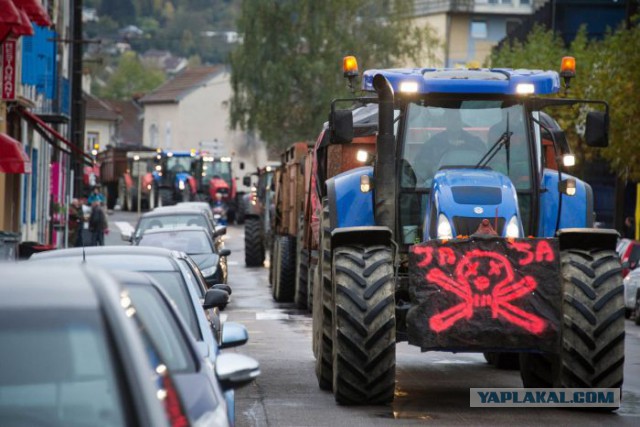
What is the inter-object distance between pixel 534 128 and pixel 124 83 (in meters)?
164

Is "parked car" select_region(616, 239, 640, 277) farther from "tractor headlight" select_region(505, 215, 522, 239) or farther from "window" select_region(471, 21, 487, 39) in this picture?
"window" select_region(471, 21, 487, 39)

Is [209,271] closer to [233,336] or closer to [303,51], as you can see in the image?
[233,336]

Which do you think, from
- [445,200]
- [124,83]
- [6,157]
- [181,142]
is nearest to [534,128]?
[445,200]

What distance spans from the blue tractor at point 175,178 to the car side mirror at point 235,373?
5455cm

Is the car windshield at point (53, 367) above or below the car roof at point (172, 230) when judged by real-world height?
above

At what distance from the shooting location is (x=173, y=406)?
555cm

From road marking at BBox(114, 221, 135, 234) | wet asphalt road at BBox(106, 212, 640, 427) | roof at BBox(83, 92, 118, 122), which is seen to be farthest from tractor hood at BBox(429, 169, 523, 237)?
roof at BBox(83, 92, 118, 122)

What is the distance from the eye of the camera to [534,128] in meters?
14.6

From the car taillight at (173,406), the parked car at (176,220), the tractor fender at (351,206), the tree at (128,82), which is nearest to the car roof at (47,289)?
Result: the car taillight at (173,406)

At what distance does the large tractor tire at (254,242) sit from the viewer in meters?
39.9

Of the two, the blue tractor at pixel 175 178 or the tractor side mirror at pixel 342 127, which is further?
the blue tractor at pixel 175 178

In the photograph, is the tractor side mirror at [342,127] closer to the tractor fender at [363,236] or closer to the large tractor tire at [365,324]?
the tractor fender at [363,236]

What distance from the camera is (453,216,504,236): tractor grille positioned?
44.3ft

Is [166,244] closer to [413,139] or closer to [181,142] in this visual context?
[413,139]
